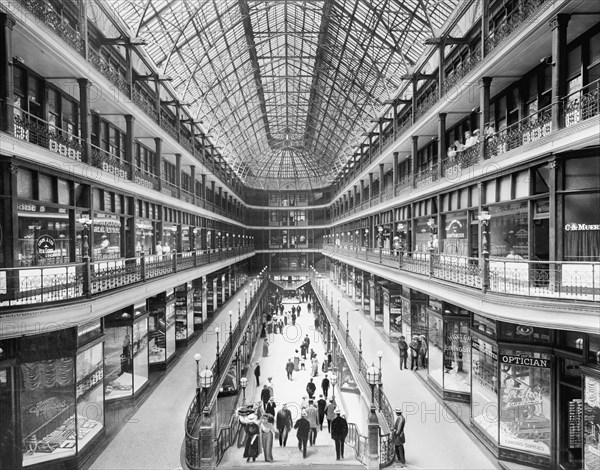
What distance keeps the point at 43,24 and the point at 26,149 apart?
3.54m

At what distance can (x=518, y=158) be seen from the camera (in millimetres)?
11406

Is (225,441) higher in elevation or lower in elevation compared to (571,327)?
lower

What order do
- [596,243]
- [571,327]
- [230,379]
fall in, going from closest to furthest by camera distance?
[571,327] → [596,243] → [230,379]

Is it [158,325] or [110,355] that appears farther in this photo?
[158,325]

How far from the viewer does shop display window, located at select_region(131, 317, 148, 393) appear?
16.5 metres

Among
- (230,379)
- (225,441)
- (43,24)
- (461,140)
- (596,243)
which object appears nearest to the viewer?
(596,243)

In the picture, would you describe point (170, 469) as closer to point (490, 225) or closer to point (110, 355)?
point (110, 355)

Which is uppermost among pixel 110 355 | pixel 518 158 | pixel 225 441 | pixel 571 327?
pixel 518 158

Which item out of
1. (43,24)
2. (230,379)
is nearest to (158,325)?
(230,379)

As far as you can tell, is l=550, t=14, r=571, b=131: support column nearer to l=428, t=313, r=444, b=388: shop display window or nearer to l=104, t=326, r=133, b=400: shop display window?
l=428, t=313, r=444, b=388: shop display window

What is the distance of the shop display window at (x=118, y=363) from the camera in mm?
15016

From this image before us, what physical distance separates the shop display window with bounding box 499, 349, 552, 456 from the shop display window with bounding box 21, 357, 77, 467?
1217cm

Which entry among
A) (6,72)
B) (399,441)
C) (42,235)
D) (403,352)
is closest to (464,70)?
(403,352)

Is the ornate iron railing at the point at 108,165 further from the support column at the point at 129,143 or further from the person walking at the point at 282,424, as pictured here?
the person walking at the point at 282,424
